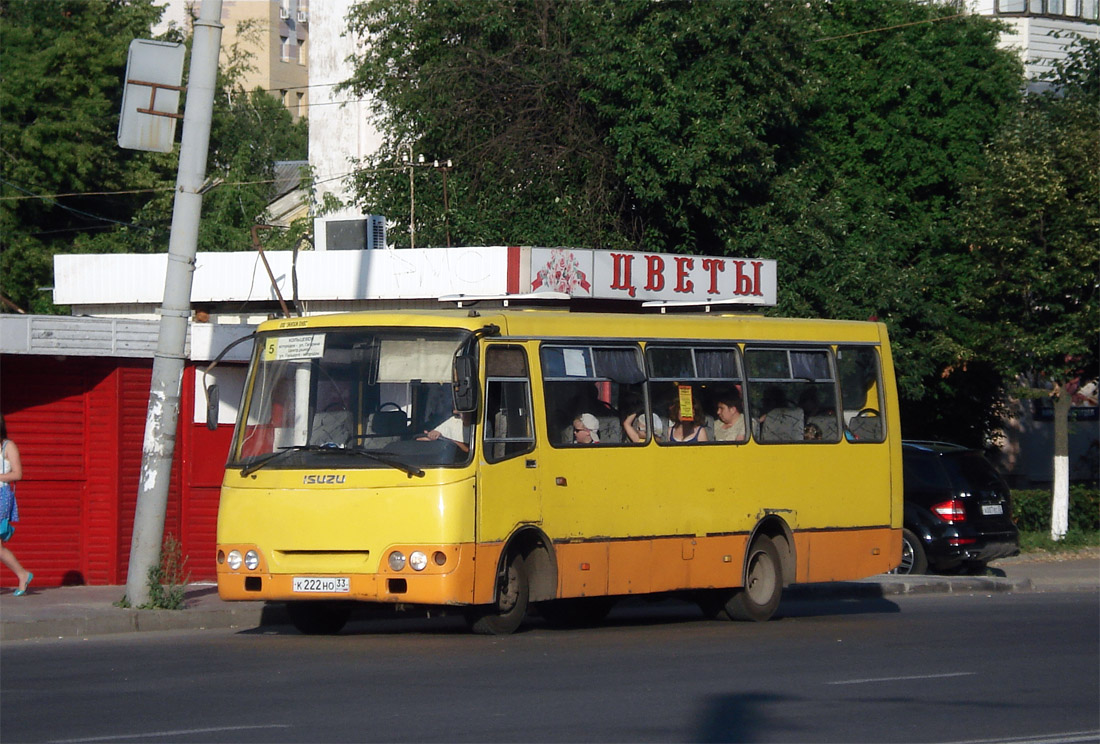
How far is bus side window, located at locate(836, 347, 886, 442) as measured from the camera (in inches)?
627

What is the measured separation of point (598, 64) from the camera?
29516 mm

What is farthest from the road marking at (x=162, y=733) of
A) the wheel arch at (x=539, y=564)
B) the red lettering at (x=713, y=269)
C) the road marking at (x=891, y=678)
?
the red lettering at (x=713, y=269)

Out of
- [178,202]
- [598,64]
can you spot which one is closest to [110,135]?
[598,64]

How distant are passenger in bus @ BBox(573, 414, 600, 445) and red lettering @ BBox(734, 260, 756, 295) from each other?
9.74m

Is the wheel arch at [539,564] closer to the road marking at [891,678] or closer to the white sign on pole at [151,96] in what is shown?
the road marking at [891,678]

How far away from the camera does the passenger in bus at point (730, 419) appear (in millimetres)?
14570

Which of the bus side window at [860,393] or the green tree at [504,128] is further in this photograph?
the green tree at [504,128]

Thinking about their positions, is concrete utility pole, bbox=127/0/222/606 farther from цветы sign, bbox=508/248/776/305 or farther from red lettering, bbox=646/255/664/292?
red lettering, bbox=646/255/664/292

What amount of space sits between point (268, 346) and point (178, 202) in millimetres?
2278

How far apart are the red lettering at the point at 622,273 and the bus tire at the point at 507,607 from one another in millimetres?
8638

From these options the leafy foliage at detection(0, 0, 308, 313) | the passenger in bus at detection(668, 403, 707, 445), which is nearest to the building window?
the leafy foliage at detection(0, 0, 308, 313)

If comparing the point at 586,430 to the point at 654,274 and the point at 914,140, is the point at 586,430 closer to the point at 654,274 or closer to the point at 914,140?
the point at 654,274

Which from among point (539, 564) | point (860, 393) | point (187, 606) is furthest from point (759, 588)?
point (187, 606)

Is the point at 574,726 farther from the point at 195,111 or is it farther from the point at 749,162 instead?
the point at 749,162
